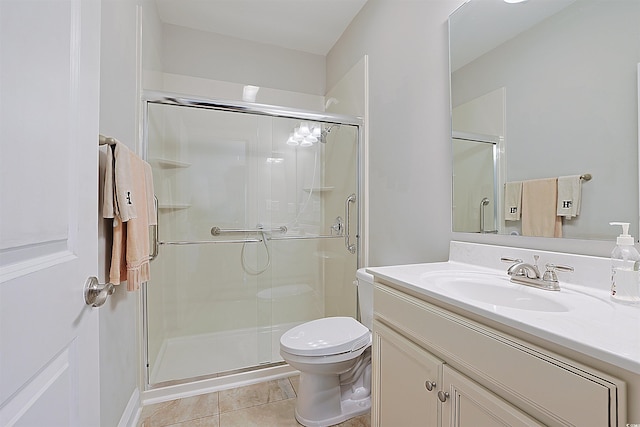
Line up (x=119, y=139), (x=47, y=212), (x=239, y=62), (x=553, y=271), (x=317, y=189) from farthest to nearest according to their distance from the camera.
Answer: (x=239, y=62) < (x=317, y=189) < (x=119, y=139) < (x=553, y=271) < (x=47, y=212)

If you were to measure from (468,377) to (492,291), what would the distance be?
0.36m

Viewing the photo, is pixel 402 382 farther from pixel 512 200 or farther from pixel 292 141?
pixel 292 141

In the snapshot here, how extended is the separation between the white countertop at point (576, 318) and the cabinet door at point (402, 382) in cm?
20

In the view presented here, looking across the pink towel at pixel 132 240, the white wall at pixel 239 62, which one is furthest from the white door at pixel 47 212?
the white wall at pixel 239 62

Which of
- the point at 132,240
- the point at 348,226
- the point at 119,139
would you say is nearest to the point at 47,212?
the point at 132,240

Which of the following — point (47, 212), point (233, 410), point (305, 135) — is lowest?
point (233, 410)

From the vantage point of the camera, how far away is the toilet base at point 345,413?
150 centimetres

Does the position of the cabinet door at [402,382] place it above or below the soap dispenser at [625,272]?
below

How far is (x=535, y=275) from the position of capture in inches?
38.2

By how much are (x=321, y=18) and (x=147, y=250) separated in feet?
7.01

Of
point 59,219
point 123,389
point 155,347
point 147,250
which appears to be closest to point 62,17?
point 59,219

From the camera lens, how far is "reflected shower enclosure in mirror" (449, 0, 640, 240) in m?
0.85

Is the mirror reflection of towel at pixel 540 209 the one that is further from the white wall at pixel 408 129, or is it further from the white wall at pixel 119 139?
the white wall at pixel 119 139

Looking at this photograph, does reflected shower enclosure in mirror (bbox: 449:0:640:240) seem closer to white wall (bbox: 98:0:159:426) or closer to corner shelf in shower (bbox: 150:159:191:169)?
white wall (bbox: 98:0:159:426)
